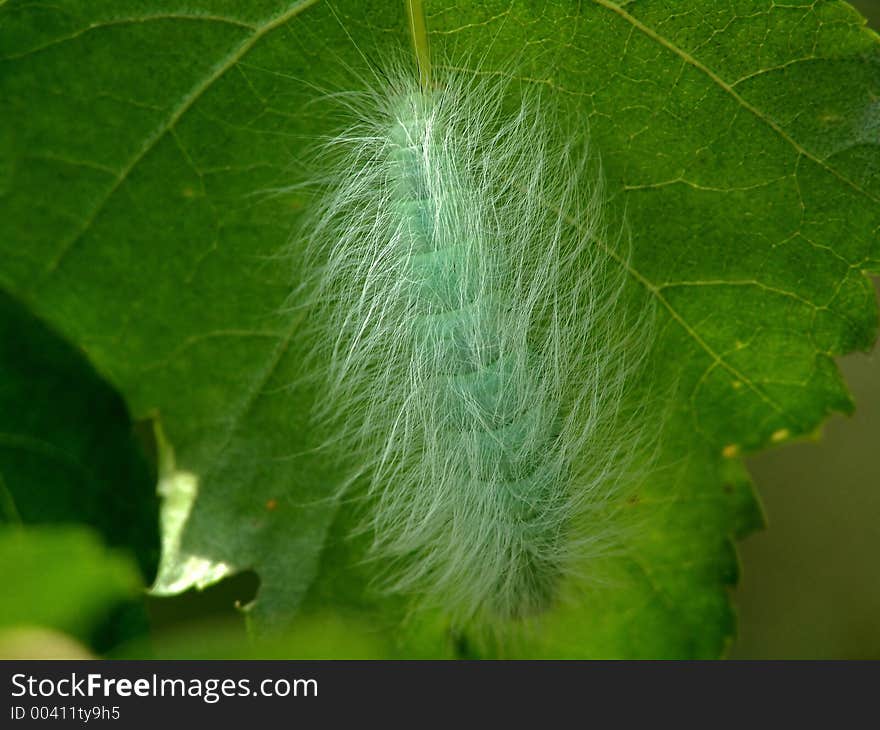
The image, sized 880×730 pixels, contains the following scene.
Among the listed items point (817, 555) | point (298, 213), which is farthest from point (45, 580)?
point (817, 555)

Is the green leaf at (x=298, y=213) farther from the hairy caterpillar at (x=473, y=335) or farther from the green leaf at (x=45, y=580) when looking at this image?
the green leaf at (x=45, y=580)

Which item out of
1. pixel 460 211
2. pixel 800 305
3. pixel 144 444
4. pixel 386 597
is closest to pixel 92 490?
pixel 144 444

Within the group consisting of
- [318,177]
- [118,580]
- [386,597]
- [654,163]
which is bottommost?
[118,580]

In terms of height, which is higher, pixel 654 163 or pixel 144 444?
pixel 654 163

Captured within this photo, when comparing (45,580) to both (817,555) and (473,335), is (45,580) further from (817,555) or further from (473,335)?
(817,555)

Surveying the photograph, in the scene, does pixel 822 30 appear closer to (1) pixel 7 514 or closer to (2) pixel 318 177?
(2) pixel 318 177

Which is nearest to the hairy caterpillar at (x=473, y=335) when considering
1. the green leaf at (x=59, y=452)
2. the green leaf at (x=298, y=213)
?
the green leaf at (x=298, y=213)

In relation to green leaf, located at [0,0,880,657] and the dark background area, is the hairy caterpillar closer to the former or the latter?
green leaf, located at [0,0,880,657]
